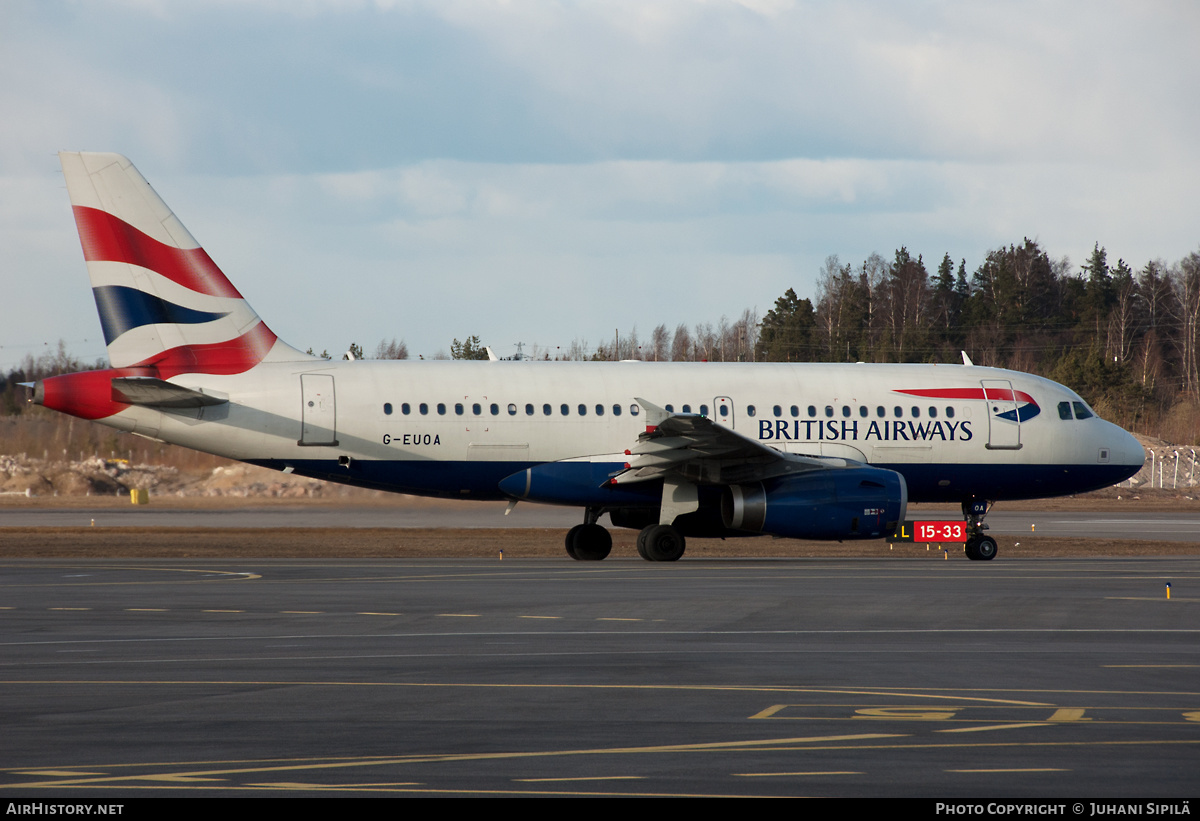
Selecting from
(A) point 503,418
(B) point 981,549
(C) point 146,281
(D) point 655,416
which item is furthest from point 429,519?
(B) point 981,549

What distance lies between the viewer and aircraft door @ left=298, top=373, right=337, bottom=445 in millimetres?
25656

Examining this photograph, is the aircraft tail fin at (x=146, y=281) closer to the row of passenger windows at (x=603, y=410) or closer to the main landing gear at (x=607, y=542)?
the row of passenger windows at (x=603, y=410)

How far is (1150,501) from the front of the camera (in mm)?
61094

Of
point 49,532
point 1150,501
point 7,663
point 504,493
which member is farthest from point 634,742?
point 1150,501

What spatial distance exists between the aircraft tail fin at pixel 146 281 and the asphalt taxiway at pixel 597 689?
683 cm

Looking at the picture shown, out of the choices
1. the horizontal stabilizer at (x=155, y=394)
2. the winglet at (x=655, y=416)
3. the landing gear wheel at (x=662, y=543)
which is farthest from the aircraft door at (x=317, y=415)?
the landing gear wheel at (x=662, y=543)

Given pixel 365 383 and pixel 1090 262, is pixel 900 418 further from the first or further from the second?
pixel 1090 262

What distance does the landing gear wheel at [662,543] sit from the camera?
2591cm

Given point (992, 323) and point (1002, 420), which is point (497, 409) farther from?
point (992, 323)

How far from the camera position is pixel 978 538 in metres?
27.5

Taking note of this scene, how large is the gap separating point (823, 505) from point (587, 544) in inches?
208

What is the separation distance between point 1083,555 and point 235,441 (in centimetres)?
1903

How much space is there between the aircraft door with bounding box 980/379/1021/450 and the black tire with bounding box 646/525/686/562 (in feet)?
26.2

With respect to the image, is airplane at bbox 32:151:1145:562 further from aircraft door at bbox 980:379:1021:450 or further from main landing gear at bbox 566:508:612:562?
aircraft door at bbox 980:379:1021:450
